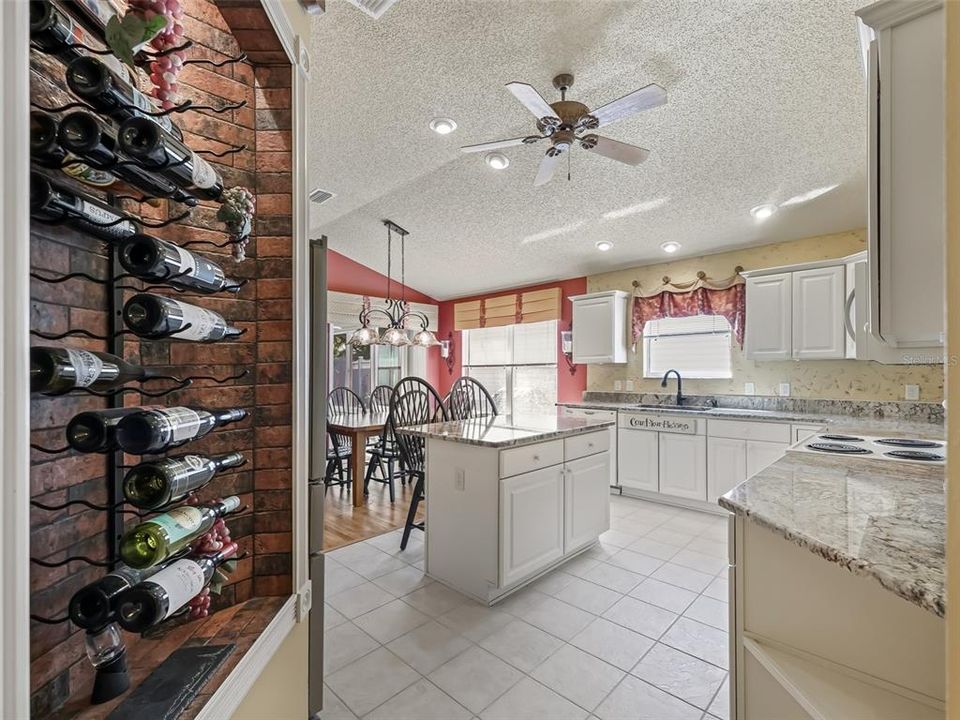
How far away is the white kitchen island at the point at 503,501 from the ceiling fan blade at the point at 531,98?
1.64 metres

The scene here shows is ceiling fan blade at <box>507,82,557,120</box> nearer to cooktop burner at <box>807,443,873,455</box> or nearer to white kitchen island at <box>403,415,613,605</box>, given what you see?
white kitchen island at <box>403,415,613,605</box>

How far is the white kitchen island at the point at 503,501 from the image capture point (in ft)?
7.99

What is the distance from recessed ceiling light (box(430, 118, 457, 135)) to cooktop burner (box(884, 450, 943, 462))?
2924 millimetres

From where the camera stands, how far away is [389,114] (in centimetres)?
283

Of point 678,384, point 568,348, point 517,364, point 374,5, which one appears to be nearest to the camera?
point 374,5

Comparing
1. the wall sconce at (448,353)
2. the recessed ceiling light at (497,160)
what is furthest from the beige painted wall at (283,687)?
the wall sconce at (448,353)

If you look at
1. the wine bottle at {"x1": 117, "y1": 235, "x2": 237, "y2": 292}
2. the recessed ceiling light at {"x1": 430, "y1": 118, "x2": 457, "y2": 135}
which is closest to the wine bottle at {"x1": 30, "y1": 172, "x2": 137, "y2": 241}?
the wine bottle at {"x1": 117, "y1": 235, "x2": 237, "y2": 292}

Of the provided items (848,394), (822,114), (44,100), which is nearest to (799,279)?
(848,394)

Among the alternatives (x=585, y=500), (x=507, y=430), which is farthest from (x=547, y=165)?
(x=585, y=500)

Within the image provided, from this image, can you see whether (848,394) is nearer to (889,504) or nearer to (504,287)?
(889,504)

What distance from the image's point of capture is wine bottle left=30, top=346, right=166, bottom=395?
0.65 meters

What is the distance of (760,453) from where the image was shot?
12.2 ft

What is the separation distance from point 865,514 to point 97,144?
5.91ft

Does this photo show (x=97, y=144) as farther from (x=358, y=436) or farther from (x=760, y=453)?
(x=760, y=453)
